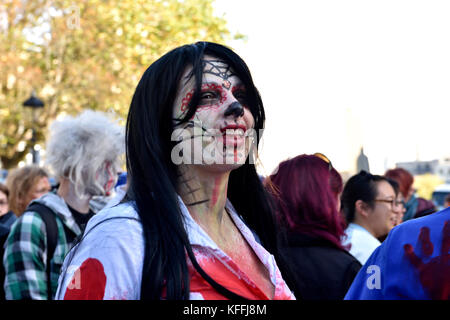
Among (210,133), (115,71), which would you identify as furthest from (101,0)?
(210,133)

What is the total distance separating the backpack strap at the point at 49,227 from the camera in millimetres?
3535

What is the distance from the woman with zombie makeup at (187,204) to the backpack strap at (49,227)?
177 cm

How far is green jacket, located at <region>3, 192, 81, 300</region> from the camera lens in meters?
3.43

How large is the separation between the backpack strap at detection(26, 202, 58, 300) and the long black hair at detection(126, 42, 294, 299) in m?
1.77

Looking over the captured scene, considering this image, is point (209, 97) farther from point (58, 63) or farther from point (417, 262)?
point (58, 63)

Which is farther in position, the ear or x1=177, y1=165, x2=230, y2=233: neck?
the ear

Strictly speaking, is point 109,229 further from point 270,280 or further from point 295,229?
point 295,229

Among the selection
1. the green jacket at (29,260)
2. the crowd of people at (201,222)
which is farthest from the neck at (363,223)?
the crowd of people at (201,222)

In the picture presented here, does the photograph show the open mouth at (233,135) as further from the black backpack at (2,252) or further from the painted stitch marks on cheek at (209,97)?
the black backpack at (2,252)

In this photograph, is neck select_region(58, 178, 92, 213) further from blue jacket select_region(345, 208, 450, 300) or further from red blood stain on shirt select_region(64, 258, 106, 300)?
blue jacket select_region(345, 208, 450, 300)

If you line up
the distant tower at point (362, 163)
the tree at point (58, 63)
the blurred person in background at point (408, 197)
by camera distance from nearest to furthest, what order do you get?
the distant tower at point (362, 163) < the blurred person in background at point (408, 197) < the tree at point (58, 63)

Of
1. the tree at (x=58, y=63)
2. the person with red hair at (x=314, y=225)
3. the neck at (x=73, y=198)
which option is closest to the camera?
the person with red hair at (x=314, y=225)

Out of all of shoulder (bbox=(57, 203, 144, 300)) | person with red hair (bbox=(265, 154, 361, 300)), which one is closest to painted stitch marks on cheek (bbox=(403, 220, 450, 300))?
shoulder (bbox=(57, 203, 144, 300))

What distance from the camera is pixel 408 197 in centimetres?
698
